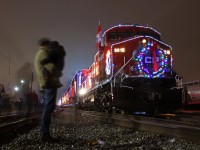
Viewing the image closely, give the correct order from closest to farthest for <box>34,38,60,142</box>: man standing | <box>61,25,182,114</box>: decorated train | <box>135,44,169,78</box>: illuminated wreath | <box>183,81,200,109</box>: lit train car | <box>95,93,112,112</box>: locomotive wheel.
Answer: <box>34,38,60,142</box>: man standing → <box>61,25,182,114</box>: decorated train → <box>135,44,169,78</box>: illuminated wreath → <box>95,93,112,112</box>: locomotive wheel → <box>183,81,200,109</box>: lit train car

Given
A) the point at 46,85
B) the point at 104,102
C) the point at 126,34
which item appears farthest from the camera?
the point at 104,102

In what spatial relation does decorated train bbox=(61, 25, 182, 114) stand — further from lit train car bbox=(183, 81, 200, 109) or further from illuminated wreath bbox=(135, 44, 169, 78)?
lit train car bbox=(183, 81, 200, 109)

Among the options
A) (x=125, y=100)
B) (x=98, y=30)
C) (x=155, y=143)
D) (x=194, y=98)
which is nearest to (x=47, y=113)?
(x=155, y=143)

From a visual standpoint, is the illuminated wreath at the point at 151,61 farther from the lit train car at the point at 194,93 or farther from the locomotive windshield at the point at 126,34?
the lit train car at the point at 194,93

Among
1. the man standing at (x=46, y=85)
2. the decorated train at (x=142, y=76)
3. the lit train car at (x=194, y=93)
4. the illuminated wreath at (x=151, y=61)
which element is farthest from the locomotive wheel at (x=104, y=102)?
the man standing at (x=46, y=85)

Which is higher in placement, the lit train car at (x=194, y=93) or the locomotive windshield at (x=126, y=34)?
the locomotive windshield at (x=126, y=34)

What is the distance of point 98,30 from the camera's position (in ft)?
47.4

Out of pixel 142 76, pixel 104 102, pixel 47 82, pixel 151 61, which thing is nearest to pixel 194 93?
pixel 104 102

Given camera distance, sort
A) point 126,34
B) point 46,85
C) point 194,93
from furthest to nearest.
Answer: point 194,93, point 126,34, point 46,85

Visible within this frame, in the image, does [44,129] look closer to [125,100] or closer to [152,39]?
[125,100]

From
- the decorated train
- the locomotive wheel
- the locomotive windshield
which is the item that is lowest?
the locomotive wheel

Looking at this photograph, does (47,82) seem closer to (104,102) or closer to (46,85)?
(46,85)

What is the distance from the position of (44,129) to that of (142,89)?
21.7 feet

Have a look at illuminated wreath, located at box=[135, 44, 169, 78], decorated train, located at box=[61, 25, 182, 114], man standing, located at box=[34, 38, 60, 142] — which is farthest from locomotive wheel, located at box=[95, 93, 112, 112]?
man standing, located at box=[34, 38, 60, 142]
